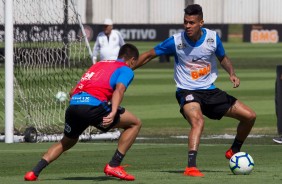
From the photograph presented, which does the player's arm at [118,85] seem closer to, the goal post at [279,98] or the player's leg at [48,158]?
the player's leg at [48,158]

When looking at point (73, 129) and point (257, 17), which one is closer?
point (73, 129)

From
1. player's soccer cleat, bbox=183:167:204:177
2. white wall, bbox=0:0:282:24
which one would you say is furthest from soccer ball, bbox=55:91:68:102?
white wall, bbox=0:0:282:24

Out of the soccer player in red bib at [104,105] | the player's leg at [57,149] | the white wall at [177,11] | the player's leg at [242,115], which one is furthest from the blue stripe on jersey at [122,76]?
the white wall at [177,11]

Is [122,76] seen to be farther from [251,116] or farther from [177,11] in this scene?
[177,11]

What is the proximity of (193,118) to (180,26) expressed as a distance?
49.7 m

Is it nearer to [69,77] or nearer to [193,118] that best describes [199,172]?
[193,118]

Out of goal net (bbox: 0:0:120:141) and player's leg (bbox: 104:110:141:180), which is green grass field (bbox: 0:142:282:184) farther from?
goal net (bbox: 0:0:120:141)

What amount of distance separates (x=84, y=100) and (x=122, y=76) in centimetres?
51

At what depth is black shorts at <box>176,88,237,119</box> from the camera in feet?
42.1

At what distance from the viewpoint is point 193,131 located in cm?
1241

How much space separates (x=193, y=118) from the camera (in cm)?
1252

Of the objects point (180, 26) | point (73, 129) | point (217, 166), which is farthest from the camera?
point (180, 26)

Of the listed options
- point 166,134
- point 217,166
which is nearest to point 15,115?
point 166,134

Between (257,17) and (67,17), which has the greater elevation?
(67,17)
